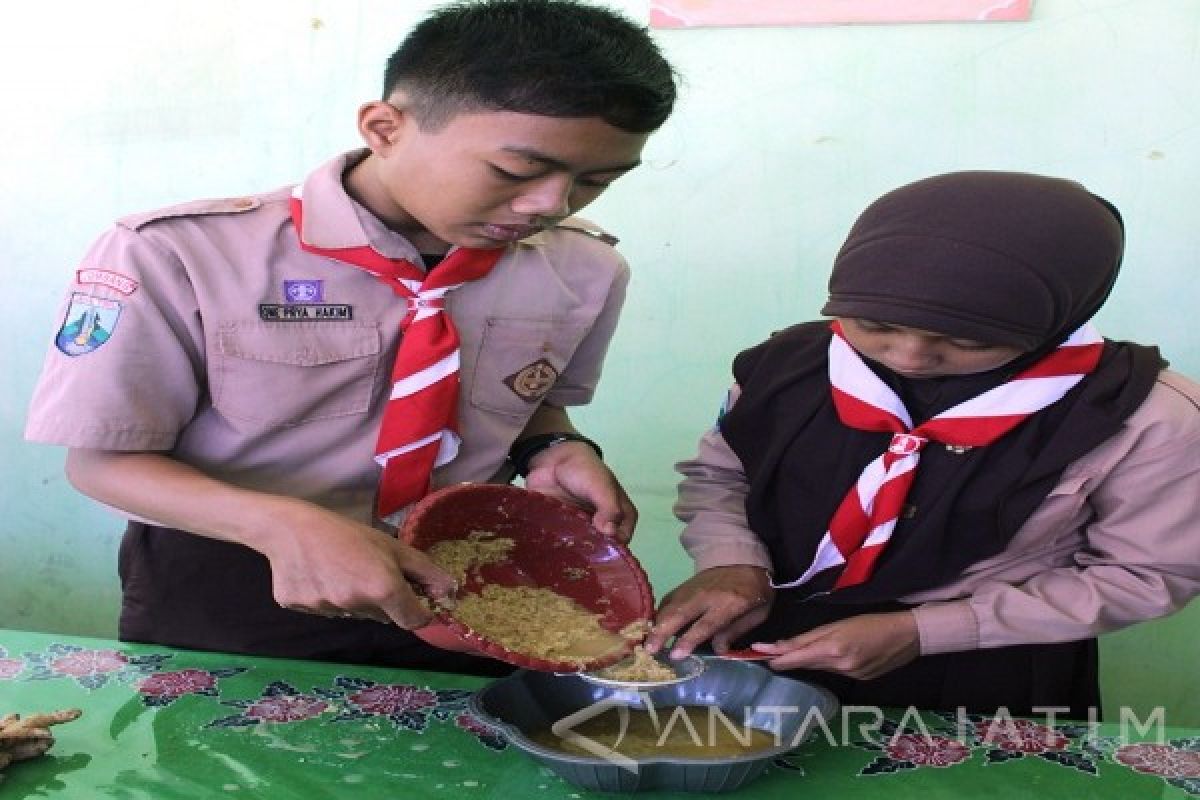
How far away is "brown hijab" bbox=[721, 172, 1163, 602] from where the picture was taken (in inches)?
52.5

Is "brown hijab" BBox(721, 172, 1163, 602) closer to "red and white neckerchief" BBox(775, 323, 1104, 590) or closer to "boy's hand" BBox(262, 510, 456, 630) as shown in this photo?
"red and white neckerchief" BBox(775, 323, 1104, 590)

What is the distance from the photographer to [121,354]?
51.2 inches

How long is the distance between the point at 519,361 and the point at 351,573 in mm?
535

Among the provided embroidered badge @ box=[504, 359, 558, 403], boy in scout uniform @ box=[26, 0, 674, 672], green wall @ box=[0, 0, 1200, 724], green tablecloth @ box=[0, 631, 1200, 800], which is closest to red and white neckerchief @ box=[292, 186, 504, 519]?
boy in scout uniform @ box=[26, 0, 674, 672]

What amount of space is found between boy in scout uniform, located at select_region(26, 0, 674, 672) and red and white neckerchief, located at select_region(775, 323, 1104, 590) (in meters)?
0.27

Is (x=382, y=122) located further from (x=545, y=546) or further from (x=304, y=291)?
(x=545, y=546)

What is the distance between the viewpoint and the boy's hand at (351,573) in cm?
111

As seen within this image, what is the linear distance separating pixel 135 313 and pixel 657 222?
1260 mm

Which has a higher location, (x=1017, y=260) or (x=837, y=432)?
(x=1017, y=260)

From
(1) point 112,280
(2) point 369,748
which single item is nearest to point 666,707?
(2) point 369,748

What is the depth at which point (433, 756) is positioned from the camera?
118cm

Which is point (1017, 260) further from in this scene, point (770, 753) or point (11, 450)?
point (11, 450)

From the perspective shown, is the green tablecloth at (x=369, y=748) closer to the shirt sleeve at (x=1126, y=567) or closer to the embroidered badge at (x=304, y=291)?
the shirt sleeve at (x=1126, y=567)

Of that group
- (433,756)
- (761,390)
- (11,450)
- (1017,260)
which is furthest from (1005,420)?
(11,450)
